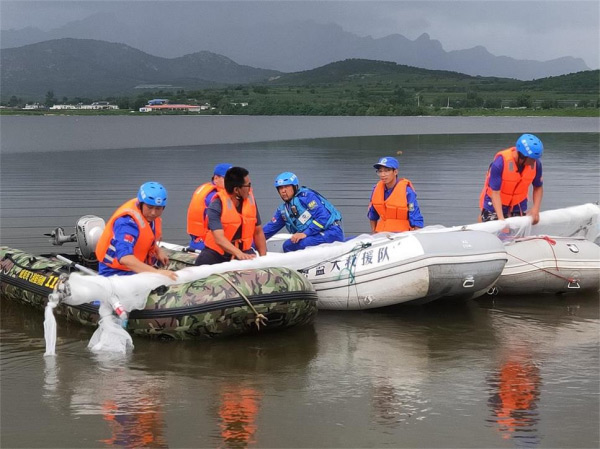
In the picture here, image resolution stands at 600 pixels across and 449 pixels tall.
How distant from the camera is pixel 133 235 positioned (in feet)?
25.2

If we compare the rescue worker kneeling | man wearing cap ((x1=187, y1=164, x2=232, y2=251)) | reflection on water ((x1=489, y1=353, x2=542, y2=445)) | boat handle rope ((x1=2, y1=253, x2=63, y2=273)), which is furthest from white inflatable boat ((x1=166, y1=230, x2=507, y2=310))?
boat handle rope ((x1=2, y1=253, x2=63, y2=273))

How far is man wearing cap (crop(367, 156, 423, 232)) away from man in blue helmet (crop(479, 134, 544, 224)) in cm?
97

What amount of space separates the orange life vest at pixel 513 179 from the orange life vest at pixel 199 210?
3.23m

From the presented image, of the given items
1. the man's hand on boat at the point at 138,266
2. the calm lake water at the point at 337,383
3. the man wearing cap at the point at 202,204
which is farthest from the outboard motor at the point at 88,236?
the man's hand on boat at the point at 138,266

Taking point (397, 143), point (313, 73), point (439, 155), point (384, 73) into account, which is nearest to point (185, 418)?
point (439, 155)

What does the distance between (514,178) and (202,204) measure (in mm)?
3598

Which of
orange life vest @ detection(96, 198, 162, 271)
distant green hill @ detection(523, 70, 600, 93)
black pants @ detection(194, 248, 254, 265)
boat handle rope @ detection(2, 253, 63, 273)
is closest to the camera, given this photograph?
orange life vest @ detection(96, 198, 162, 271)

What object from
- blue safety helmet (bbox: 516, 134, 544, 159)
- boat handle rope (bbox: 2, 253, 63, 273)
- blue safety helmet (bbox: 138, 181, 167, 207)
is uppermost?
blue safety helmet (bbox: 516, 134, 544, 159)

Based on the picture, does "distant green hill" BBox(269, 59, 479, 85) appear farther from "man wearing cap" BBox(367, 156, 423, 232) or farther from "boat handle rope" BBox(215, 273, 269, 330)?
"boat handle rope" BBox(215, 273, 269, 330)

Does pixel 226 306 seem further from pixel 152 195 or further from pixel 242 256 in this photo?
pixel 152 195

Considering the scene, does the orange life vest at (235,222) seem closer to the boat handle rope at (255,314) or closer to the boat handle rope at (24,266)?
the boat handle rope at (255,314)

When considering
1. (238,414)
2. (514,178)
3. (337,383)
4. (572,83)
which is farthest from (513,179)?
(572,83)

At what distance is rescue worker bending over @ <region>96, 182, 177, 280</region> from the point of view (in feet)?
25.1

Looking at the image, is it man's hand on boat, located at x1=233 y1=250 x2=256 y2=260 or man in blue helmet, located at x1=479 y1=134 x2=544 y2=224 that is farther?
man in blue helmet, located at x1=479 y1=134 x2=544 y2=224
